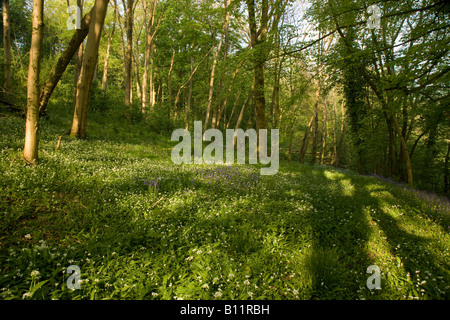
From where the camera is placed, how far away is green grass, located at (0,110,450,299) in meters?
3.04

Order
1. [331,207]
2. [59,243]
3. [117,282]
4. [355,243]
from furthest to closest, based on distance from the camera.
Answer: [331,207] < [355,243] < [59,243] < [117,282]

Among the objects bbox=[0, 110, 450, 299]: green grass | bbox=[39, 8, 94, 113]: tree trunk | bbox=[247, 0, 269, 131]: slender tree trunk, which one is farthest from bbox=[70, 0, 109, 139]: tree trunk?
bbox=[247, 0, 269, 131]: slender tree trunk

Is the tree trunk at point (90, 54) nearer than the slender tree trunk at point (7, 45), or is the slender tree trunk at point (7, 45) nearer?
the tree trunk at point (90, 54)

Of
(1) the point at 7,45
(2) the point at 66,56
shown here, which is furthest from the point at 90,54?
(1) the point at 7,45

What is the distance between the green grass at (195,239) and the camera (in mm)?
3043

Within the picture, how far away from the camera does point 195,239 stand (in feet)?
13.6

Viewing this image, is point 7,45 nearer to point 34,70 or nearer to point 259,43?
point 34,70

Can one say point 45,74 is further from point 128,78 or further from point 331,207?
point 331,207

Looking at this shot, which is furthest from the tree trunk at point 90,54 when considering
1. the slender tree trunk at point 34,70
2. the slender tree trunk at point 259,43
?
the slender tree trunk at point 259,43

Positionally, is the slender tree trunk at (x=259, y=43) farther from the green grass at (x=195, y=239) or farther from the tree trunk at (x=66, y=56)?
the tree trunk at (x=66, y=56)

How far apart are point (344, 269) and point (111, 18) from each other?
36.7 meters

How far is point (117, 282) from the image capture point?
2.97 metres

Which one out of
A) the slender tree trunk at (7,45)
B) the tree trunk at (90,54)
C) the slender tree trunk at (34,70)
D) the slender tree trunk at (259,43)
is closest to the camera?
the slender tree trunk at (34,70)
